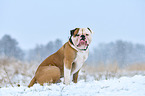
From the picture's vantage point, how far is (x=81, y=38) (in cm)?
340

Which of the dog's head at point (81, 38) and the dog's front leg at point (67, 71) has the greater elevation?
the dog's head at point (81, 38)

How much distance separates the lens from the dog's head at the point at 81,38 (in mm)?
3406

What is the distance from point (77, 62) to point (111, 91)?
113cm

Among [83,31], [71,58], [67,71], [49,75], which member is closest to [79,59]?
[71,58]

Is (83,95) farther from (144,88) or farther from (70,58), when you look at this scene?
(70,58)

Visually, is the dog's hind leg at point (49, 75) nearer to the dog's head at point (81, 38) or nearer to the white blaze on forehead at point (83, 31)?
the dog's head at point (81, 38)

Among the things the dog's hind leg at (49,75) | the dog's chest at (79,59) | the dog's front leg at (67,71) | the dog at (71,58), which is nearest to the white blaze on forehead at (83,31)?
the dog at (71,58)

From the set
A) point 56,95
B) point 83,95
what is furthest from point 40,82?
point 83,95

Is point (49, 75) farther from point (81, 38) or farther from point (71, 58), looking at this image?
point (81, 38)

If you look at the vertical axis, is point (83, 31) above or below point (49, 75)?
above

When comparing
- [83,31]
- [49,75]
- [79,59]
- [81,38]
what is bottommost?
[49,75]

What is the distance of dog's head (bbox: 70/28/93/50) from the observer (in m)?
3.41

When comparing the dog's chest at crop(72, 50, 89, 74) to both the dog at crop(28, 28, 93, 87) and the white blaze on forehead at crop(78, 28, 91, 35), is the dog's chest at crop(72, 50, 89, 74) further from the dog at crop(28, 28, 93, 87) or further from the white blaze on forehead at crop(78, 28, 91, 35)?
the white blaze on forehead at crop(78, 28, 91, 35)

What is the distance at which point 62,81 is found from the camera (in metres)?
3.63
